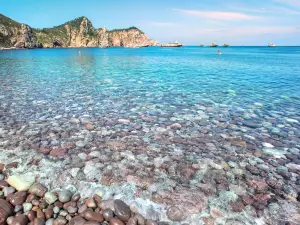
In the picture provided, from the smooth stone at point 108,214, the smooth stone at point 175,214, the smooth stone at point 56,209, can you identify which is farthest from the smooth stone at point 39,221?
the smooth stone at point 175,214

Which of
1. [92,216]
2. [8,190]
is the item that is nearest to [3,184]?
[8,190]

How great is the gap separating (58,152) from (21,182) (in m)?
2.00

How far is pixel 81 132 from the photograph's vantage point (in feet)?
32.8

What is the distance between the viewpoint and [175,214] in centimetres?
526

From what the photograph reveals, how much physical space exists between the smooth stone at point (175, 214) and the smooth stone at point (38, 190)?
10.7 feet

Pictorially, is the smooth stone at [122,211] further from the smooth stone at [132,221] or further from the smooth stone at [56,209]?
the smooth stone at [56,209]

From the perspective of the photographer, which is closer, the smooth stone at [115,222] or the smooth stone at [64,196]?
the smooth stone at [115,222]

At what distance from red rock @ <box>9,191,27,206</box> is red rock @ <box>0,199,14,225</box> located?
0.46 ft

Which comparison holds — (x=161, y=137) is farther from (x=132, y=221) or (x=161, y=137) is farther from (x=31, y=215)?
(x=31, y=215)

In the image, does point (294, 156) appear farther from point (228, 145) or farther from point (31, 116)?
point (31, 116)

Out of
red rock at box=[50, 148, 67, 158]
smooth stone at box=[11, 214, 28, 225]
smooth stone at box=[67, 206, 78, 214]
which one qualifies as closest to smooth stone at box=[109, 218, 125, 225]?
smooth stone at box=[67, 206, 78, 214]

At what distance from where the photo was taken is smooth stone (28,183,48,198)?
5834mm

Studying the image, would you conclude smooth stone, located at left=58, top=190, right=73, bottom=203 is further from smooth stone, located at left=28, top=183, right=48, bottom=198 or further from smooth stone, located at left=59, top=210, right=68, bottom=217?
smooth stone, located at left=28, top=183, right=48, bottom=198

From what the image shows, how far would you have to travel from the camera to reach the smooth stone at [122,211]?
5103 millimetres
